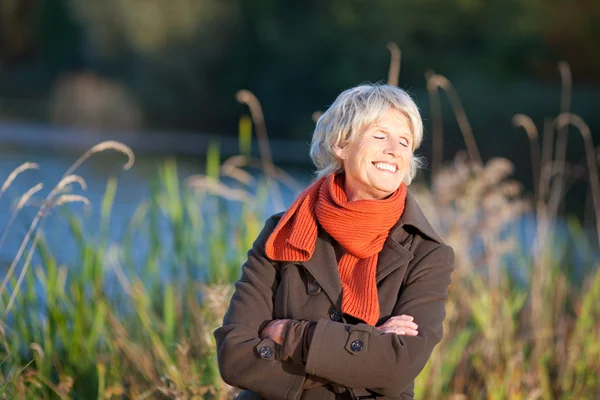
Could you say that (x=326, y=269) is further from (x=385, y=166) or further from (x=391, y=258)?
(x=385, y=166)

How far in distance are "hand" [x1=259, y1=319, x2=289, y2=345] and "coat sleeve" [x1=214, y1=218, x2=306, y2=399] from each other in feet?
0.05

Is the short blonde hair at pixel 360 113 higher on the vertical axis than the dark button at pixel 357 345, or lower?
higher

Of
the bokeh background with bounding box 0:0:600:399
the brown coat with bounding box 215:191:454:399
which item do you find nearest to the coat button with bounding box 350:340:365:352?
the brown coat with bounding box 215:191:454:399

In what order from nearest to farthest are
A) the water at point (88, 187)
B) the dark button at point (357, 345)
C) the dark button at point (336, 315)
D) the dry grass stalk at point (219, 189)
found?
the dark button at point (357, 345), the dark button at point (336, 315), the dry grass stalk at point (219, 189), the water at point (88, 187)

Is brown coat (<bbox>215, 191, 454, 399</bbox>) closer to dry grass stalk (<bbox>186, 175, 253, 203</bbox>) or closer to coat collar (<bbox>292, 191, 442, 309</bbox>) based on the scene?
coat collar (<bbox>292, 191, 442, 309</bbox>)

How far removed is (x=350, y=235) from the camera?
6.86 ft

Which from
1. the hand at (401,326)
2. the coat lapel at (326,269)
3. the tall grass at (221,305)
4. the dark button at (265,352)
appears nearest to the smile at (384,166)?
the coat lapel at (326,269)

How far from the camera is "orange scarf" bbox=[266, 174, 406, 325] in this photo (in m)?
2.07

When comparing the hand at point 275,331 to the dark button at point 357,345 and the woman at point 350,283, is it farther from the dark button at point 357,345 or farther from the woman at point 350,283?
the dark button at point 357,345

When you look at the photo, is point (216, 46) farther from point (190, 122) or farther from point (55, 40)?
point (55, 40)

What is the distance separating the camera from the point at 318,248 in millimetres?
2158

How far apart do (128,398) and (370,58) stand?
20.0 m

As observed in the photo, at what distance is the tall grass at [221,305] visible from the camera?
10.6ft

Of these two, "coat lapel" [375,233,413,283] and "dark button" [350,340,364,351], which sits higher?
"coat lapel" [375,233,413,283]
